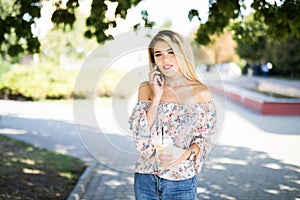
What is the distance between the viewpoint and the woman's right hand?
2.60 m

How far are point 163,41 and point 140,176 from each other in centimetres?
93

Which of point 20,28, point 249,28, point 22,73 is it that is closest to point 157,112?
point 20,28

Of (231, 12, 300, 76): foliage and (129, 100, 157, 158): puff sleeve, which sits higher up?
(231, 12, 300, 76): foliage

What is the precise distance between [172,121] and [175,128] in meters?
0.05

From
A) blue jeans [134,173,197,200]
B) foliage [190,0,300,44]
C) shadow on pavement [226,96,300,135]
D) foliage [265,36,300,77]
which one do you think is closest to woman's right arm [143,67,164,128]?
blue jeans [134,173,197,200]

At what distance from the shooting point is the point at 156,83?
261 centimetres

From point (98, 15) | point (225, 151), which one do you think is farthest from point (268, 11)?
point (225, 151)

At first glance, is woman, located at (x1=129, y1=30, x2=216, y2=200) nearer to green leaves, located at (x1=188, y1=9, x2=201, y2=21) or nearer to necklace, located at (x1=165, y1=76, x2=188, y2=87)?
necklace, located at (x1=165, y1=76, x2=188, y2=87)

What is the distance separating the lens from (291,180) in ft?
22.0

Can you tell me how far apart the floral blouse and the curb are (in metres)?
3.09

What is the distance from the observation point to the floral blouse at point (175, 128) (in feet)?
8.52

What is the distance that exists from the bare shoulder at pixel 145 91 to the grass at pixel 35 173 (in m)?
3.27

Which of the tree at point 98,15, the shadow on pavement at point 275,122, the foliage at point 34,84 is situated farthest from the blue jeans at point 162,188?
the foliage at point 34,84

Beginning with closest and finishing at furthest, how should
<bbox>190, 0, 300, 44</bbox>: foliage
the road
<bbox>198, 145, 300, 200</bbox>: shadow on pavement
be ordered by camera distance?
the road → <bbox>190, 0, 300, 44</bbox>: foliage → <bbox>198, 145, 300, 200</bbox>: shadow on pavement
